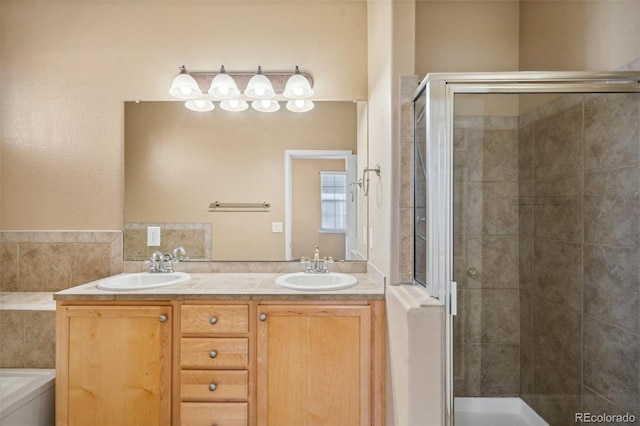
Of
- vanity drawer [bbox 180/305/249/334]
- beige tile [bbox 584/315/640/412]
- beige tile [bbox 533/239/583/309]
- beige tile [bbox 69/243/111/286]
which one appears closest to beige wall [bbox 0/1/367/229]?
beige tile [bbox 69/243/111/286]

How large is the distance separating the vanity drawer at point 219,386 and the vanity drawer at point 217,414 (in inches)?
1.3

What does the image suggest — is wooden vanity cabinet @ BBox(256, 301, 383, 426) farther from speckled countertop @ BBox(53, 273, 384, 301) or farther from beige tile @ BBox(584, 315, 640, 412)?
beige tile @ BBox(584, 315, 640, 412)

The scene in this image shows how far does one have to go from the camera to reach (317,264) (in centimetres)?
212

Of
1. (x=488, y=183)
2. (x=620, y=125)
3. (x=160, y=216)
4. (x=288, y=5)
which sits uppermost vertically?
(x=288, y=5)

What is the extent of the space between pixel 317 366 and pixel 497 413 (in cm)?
85

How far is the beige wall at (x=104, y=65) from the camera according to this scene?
2174 millimetres

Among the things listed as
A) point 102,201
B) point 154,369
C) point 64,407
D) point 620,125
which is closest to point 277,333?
point 154,369

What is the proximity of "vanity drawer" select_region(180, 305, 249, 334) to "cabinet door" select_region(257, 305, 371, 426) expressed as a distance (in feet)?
0.33

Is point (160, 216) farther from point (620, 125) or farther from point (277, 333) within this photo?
point (620, 125)

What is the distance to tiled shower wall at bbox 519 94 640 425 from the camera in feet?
4.42

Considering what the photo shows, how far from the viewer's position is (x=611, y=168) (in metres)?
1.38

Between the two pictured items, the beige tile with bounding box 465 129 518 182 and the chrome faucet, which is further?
the chrome faucet

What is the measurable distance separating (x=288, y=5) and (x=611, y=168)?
2.10 metres

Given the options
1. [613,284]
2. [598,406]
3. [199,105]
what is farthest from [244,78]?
[598,406]
